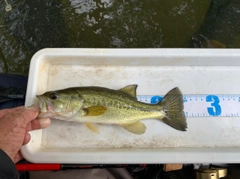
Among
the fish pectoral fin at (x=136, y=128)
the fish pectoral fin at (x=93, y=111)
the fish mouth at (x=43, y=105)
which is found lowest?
the fish pectoral fin at (x=136, y=128)

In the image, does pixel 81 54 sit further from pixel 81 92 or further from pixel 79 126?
pixel 79 126

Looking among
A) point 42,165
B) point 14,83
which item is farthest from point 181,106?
point 14,83

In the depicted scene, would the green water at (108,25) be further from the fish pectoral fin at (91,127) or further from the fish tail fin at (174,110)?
the fish pectoral fin at (91,127)

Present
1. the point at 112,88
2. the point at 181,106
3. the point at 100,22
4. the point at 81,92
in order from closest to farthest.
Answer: the point at 81,92 < the point at 181,106 < the point at 112,88 < the point at 100,22

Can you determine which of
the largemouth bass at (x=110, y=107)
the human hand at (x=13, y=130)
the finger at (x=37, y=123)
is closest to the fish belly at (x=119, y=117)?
the largemouth bass at (x=110, y=107)

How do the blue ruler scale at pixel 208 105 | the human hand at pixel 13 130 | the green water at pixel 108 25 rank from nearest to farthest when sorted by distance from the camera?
the human hand at pixel 13 130 → the blue ruler scale at pixel 208 105 → the green water at pixel 108 25

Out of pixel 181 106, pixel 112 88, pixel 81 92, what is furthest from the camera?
pixel 112 88

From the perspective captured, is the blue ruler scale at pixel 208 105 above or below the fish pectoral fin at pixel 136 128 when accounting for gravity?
above
